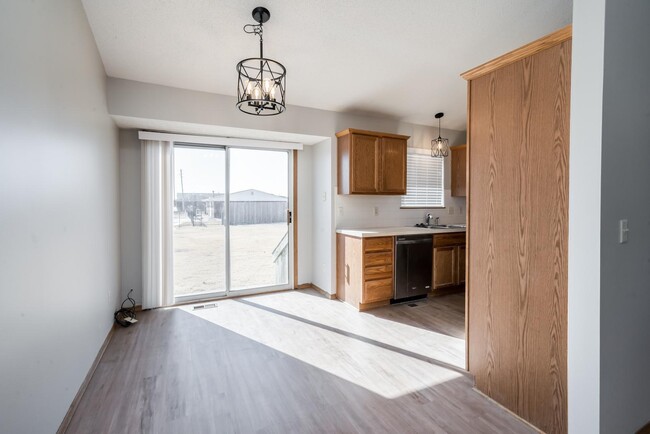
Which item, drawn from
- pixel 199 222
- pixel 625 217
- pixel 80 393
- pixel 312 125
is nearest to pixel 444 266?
pixel 312 125

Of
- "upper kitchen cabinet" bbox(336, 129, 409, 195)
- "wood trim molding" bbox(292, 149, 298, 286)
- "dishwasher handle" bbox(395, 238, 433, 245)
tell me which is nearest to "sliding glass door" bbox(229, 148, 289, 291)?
"wood trim molding" bbox(292, 149, 298, 286)

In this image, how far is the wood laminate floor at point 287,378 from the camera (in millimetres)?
1838

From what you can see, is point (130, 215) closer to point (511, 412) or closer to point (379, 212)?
point (379, 212)

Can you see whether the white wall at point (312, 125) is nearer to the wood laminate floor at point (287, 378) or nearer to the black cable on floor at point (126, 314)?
the wood laminate floor at point (287, 378)

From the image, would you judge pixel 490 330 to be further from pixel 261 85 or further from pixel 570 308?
pixel 261 85

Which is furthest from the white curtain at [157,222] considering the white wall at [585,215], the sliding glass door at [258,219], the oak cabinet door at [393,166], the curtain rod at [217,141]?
the white wall at [585,215]

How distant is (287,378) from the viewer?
230 centimetres

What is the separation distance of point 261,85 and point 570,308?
2.18 metres

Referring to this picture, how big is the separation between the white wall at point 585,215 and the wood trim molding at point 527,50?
0.49 feet

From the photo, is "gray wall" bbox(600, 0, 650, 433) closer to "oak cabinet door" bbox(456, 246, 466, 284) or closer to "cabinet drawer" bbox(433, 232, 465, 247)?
"cabinet drawer" bbox(433, 232, 465, 247)

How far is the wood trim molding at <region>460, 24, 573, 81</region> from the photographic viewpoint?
5.33 feet

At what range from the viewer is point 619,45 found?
4.81ft

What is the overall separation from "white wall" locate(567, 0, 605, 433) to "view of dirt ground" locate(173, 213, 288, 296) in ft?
12.0

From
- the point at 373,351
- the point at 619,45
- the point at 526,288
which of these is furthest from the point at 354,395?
the point at 619,45
